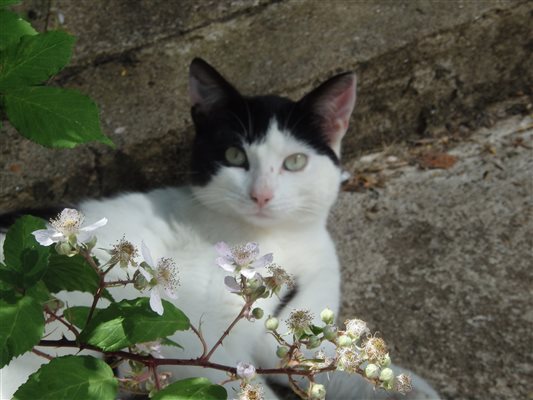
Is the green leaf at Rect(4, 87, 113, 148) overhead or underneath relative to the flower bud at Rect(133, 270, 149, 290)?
overhead

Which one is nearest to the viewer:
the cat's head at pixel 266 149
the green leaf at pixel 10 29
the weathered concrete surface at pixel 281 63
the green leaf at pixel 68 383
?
the green leaf at pixel 68 383

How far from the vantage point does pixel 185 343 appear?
187 centimetres

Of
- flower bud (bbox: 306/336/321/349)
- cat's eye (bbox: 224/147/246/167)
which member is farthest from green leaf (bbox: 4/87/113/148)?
cat's eye (bbox: 224/147/246/167)

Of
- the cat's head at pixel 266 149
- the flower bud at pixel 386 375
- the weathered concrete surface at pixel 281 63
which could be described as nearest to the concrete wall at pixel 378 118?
the weathered concrete surface at pixel 281 63

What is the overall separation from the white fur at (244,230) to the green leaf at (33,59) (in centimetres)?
101

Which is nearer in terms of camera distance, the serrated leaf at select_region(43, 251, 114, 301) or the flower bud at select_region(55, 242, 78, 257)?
the flower bud at select_region(55, 242, 78, 257)

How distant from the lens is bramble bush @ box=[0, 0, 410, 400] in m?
0.86

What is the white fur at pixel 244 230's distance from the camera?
2.00 m

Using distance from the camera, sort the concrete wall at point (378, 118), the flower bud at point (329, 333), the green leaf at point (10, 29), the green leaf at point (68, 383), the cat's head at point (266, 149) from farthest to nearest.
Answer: the concrete wall at point (378, 118), the cat's head at point (266, 149), the green leaf at point (10, 29), the flower bud at point (329, 333), the green leaf at point (68, 383)

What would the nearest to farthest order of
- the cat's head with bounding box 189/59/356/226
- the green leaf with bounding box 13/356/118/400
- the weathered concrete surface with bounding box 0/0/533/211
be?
the green leaf with bounding box 13/356/118/400 → the cat's head with bounding box 189/59/356/226 → the weathered concrete surface with bounding box 0/0/533/211

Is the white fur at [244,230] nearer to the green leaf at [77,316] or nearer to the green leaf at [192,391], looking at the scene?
the green leaf at [77,316]

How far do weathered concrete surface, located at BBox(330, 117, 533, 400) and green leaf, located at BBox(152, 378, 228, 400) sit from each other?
1.28 m

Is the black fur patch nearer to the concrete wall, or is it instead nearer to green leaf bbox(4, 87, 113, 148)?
the concrete wall

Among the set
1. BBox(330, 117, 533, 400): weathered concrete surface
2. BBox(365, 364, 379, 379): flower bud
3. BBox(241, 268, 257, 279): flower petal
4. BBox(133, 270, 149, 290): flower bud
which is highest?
BBox(133, 270, 149, 290): flower bud
